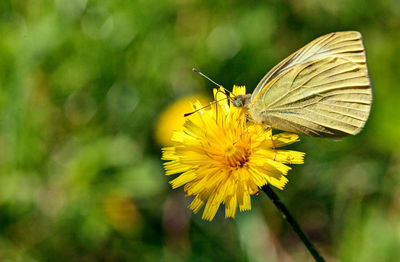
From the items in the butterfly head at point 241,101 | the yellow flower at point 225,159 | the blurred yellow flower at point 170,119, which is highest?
the blurred yellow flower at point 170,119

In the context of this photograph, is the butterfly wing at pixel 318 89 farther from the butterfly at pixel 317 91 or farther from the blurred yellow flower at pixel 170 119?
the blurred yellow flower at pixel 170 119

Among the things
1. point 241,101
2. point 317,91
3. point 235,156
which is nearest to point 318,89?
point 317,91

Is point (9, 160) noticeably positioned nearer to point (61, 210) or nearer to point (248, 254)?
point (61, 210)

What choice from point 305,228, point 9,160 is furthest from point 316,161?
point 9,160

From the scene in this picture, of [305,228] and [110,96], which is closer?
[305,228]

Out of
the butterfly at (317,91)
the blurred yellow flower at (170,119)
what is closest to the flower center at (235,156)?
the butterfly at (317,91)

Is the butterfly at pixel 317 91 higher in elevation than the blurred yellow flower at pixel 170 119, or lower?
lower
